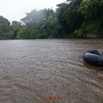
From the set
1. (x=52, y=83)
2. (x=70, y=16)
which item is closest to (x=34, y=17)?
(x=70, y=16)

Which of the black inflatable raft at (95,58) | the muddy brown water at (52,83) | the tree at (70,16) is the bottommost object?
the muddy brown water at (52,83)

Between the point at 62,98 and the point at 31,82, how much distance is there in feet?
7.99

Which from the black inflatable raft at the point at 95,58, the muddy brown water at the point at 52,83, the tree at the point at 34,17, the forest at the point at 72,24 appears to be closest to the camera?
the muddy brown water at the point at 52,83

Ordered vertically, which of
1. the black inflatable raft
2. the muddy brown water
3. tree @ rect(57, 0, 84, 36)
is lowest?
the muddy brown water

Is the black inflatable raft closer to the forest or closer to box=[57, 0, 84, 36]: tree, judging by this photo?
the forest

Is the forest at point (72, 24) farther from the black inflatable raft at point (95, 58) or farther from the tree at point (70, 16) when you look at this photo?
the black inflatable raft at point (95, 58)

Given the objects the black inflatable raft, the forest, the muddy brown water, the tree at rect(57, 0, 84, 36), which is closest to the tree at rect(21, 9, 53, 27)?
the forest

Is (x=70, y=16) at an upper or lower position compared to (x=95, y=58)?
upper

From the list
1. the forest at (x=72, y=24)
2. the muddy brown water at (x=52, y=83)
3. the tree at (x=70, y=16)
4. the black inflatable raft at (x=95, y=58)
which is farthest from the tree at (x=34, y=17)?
the muddy brown water at (x=52, y=83)

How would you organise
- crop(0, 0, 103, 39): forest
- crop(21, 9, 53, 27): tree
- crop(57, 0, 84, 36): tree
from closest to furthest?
crop(0, 0, 103, 39): forest
crop(57, 0, 84, 36): tree
crop(21, 9, 53, 27): tree

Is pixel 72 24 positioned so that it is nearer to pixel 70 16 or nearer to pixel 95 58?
pixel 70 16

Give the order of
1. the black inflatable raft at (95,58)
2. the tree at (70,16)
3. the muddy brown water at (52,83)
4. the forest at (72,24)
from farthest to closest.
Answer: the tree at (70,16), the forest at (72,24), the black inflatable raft at (95,58), the muddy brown water at (52,83)

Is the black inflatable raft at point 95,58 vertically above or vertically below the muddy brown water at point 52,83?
above

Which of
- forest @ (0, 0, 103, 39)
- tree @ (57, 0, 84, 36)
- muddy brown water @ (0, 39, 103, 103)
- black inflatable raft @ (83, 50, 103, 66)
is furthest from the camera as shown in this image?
tree @ (57, 0, 84, 36)
